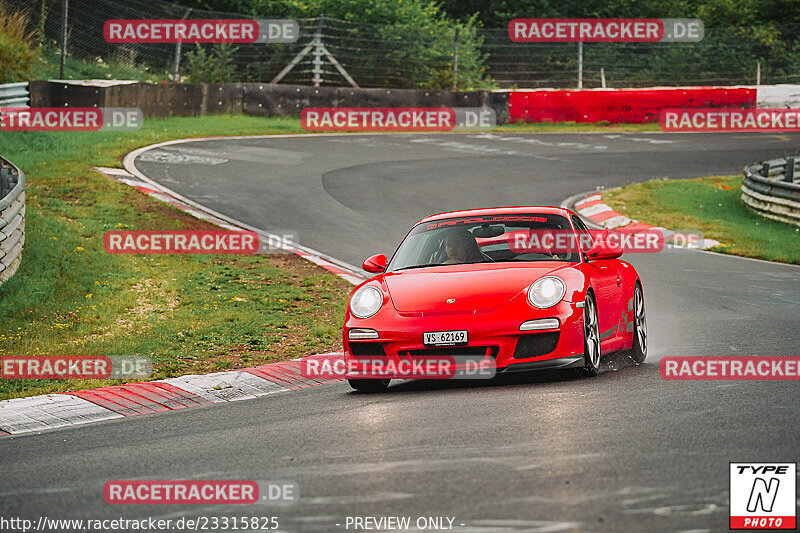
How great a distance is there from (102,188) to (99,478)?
12.7m

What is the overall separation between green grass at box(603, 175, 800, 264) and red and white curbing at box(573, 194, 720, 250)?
210 millimetres

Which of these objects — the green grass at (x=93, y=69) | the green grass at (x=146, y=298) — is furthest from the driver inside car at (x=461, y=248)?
the green grass at (x=93, y=69)

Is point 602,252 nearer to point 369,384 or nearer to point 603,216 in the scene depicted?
point 369,384

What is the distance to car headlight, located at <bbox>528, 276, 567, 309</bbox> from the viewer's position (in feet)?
27.2

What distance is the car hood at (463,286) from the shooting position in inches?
327

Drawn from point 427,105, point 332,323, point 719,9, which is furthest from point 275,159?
point 719,9

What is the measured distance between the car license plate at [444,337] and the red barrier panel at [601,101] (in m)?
25.8

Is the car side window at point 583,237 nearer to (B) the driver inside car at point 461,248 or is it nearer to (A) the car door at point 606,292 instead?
(A) the car door at point 606,292

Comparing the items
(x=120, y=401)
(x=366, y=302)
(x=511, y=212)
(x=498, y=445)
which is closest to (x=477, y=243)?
(x=511, y=212)

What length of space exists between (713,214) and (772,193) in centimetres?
104

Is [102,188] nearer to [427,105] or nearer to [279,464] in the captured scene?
[279,464]

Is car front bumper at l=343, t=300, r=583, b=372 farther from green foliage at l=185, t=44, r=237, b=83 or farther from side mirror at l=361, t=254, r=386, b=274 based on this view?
green foliage at l=185, t=44, r=237, b=83

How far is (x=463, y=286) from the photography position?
851 centimetres

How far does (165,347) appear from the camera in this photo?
10547mm
